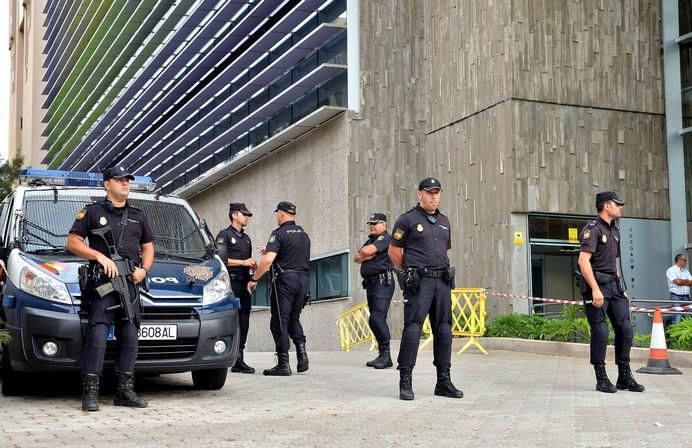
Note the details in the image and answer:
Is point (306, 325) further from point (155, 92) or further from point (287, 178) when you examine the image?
point (155, 92)

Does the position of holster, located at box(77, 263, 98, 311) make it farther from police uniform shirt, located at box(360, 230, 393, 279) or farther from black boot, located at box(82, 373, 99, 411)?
police uniform shirt, located at box(360, 230, 393, 279)

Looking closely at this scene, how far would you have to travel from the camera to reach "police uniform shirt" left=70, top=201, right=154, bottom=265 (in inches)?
302

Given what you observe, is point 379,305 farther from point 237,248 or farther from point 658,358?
point 658,358

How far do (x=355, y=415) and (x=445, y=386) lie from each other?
151 cm

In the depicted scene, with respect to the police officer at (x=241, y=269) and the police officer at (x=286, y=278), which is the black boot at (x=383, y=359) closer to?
the police officer at (x=286, y=278)

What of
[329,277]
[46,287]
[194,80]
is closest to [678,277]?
[329,277]

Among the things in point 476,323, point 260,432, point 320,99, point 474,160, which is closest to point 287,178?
point 320,99

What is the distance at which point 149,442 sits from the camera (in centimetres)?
604

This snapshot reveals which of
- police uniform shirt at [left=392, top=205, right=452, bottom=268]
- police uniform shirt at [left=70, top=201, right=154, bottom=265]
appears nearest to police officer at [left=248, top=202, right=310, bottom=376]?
police uniform shirt at [left=392, top=205, right=452, bottom=268]

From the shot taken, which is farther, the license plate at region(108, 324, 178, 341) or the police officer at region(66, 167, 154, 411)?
the license plate at region(108, 324, 178, 341)

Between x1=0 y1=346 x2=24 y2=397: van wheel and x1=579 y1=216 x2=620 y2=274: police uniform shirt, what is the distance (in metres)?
5.41

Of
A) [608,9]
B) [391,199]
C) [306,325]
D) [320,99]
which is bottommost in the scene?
[306,325]

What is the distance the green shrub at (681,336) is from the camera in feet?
42.3

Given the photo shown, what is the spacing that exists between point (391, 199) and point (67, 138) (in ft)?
114
